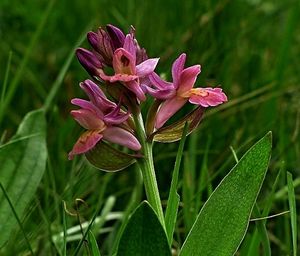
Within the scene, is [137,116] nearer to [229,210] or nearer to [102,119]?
[102,119]

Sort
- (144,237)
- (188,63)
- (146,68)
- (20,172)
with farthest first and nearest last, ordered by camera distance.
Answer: (188,63)
(20,172)
(146,68)
(144,237)

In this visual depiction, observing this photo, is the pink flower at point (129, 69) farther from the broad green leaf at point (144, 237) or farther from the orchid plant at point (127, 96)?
the broad green leaf at point (144, 237)

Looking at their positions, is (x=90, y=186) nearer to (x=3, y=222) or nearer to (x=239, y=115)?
(x=3, y=222)

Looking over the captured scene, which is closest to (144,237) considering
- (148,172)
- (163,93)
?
(148,172)

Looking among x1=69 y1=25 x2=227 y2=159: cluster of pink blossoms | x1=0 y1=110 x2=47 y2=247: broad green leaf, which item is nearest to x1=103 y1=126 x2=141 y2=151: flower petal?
x1=69 y1=25 x2=227 y2=159: cluster of pink blossoms

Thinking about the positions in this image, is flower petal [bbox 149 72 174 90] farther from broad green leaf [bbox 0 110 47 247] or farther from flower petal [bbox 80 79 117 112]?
broad green leaf [bbox 0 110 47 247]

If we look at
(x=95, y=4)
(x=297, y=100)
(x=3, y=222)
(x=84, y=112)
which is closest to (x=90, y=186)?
(x=3, y=222)
